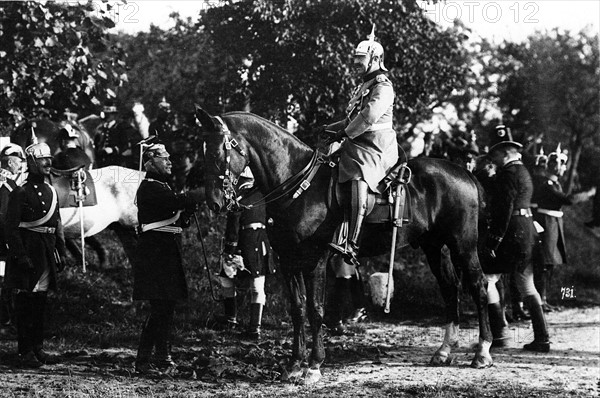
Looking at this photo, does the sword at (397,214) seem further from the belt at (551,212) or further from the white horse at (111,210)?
the belt at (551,212)

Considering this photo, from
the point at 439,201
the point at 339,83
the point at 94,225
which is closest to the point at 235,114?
the point at 439,201

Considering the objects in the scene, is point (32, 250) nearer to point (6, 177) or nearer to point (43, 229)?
point (43, 229)

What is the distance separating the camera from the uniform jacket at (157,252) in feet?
25.8

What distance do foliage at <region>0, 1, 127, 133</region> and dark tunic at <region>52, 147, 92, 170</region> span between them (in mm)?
777

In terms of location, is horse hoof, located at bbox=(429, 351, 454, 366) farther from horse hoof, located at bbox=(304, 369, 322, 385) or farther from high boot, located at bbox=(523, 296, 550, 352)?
horse hoof, located at bbox=(304, 369, 322, 385)

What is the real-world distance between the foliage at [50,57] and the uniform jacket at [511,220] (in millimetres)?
5686

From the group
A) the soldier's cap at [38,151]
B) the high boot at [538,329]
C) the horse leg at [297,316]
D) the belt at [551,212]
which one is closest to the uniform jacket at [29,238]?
the soldier's cap at [38,151]

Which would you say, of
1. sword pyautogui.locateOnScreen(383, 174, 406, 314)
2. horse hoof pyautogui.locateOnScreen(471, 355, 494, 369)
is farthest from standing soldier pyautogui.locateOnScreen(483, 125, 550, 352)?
sword pyautogui.locateOnScreen(383, 174, 406, 314)

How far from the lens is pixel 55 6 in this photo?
35.5ft

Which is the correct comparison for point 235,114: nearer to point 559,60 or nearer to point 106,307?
point 106,307

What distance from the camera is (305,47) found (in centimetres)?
1146

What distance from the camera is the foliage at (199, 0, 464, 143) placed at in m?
11.4

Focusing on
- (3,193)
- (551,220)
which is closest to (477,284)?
(551,220)

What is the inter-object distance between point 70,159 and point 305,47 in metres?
3.91
